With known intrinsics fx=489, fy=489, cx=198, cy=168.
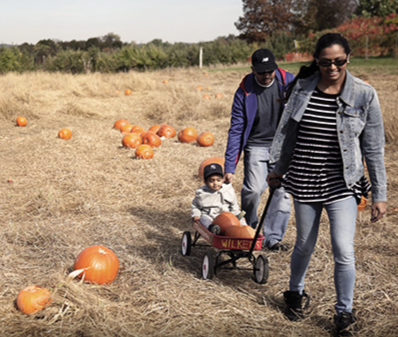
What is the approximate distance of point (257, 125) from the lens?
4816 mm

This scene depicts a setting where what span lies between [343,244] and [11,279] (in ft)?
9.04

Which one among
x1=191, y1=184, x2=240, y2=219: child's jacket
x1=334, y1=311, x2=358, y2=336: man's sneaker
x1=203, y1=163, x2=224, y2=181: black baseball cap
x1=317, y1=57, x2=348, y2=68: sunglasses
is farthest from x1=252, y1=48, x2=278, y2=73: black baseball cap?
x1=334, y1=311, x2=358, y2=336: man's sneaker

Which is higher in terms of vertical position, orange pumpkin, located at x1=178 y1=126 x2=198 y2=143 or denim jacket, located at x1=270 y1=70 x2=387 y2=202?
denim jacket, located at x1=270 y1=70 x2=387 y2=202

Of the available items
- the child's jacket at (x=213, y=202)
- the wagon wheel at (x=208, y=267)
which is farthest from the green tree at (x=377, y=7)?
the wagon wheel at (x=208, y=267)

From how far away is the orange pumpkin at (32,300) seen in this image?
3.58m

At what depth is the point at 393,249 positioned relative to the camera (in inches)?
191

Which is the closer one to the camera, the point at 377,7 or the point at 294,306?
the point at 294,306

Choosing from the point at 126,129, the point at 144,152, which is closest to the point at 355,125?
the point at 144,152

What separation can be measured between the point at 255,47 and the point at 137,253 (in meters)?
38.1

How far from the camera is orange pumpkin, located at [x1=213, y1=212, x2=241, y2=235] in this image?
4.30 metres

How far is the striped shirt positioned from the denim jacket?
5cm

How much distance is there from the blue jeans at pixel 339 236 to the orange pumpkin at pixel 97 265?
1694mm

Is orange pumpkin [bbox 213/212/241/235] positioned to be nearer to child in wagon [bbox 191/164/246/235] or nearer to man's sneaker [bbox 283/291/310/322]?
child in wagon [bbox 191/164/246/235]

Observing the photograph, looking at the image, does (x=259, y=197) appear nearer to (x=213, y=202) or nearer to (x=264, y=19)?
(x=213, y=202)
